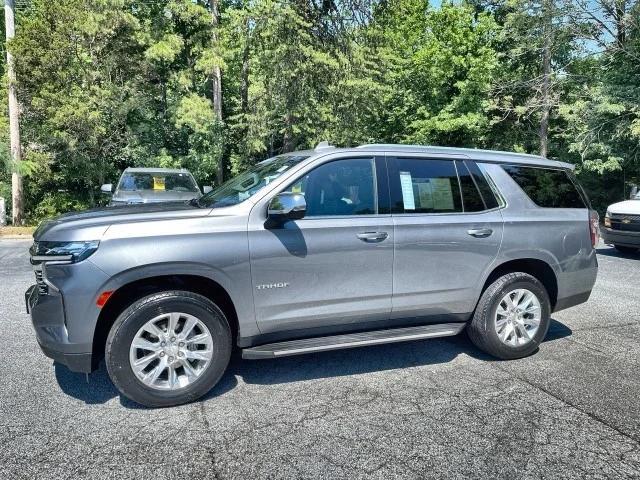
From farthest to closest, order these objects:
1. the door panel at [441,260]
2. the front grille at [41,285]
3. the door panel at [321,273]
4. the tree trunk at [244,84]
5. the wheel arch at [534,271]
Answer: the tree trunk at [244,84], the wheel arch at [534,271], the door panel at [441,260], the door panel at [321,273], the front grille at [41,285]

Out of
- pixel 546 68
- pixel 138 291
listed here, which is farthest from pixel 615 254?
pixel 546 68

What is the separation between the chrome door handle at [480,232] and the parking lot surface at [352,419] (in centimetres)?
114

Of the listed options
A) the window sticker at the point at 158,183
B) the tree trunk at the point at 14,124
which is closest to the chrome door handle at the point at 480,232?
the window sticker at the point at 158,183

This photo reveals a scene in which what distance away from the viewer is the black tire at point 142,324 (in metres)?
3.32

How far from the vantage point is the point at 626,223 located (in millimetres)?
9969

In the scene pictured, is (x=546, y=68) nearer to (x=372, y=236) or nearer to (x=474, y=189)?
(x=474, y=189)

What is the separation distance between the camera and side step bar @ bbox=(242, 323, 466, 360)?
3.63 m

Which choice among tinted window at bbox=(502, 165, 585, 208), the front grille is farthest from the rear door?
the front grille

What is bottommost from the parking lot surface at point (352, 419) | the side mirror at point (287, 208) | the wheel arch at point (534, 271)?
the parking lot surface at point (352, 419)

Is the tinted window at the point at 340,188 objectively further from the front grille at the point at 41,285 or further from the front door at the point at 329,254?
the front grille at the point at 41,285

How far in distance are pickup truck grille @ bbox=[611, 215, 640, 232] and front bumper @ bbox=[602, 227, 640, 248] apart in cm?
7

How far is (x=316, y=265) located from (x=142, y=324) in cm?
129

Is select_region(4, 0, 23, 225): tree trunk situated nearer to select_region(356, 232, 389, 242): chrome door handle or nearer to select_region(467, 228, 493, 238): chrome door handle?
select_region(356, 232, 389, 242): chrome door handle

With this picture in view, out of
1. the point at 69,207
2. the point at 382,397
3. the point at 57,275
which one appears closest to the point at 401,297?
the point at 382,397
